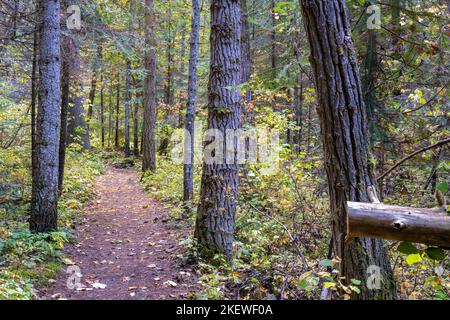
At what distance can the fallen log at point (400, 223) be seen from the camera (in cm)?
294

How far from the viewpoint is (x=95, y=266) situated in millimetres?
6520

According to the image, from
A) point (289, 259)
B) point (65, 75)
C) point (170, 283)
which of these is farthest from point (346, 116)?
point (65, 75)

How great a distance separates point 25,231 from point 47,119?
217 centimetres

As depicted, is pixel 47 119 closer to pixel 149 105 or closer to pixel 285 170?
pixel 285 170

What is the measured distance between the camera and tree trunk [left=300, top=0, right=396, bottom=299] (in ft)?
12.0

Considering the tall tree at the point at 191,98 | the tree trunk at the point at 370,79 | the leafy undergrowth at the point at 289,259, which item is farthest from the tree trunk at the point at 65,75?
the tree trunk at the point at 370,79

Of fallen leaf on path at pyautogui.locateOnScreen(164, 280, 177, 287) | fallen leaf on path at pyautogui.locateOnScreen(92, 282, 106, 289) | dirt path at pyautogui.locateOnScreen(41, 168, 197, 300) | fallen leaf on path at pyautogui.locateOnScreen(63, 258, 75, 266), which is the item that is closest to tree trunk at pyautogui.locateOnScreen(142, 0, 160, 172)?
dirt path at pyautogui.locateOnScreen(41, 168, 197, 300)

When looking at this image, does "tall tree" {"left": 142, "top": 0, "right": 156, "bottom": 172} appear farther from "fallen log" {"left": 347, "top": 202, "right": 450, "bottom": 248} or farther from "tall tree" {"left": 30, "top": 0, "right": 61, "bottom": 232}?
"fallen log" {"left": 347, "top": 202, "right": 450, "bottom": 248}

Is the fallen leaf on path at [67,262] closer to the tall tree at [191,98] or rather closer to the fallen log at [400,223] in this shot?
the tall tree at [191,98]

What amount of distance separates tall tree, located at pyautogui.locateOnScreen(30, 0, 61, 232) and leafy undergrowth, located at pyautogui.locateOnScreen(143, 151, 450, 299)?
117 inches

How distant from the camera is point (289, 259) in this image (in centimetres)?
615

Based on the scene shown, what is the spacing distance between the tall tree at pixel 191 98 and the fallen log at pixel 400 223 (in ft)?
24.8

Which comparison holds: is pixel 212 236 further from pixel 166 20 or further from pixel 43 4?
pixel 166 20
